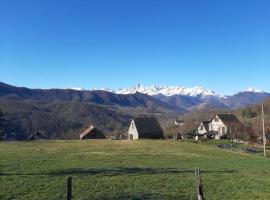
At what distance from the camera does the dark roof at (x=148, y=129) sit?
129875 millimetres

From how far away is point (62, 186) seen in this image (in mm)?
30906

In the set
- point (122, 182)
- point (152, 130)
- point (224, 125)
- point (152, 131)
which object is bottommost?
point (122, 182)

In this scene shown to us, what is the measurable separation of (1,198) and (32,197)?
1.87 meters

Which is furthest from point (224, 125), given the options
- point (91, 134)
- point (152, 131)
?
point (91, 134)

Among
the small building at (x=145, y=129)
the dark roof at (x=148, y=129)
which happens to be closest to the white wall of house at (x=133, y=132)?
the small building at (x=145, y=129)

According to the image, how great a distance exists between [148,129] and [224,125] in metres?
32.7

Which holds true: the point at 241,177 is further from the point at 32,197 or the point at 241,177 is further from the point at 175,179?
the point at 32,197

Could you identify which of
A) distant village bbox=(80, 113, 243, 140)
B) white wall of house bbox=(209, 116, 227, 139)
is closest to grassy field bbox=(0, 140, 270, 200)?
distant village bbox=(80, 113, 243, 140)

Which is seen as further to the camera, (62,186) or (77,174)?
(77,174)

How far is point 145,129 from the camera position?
13075 centimetres

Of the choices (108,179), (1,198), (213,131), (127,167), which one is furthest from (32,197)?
(213,131)

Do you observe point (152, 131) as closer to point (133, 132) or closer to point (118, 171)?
point (133, 132)

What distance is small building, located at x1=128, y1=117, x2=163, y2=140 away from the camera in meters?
130

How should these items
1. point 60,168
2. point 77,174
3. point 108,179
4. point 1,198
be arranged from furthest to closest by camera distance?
point 60,168 < point 77,174 < point 108,179 < point 1,198
